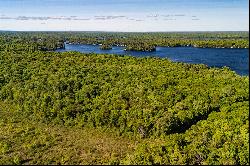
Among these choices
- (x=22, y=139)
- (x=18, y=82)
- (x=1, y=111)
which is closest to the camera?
(x=22, y=139)

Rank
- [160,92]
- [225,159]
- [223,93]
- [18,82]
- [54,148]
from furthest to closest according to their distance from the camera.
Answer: [18,82] < [160,92] < [223,93] < [54,148] < [225,159]

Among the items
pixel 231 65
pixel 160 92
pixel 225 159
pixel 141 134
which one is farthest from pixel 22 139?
pixel 231 65

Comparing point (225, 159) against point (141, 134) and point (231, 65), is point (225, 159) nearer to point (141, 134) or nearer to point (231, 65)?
point (141, 134)

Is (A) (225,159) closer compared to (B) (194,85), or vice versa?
(A) (225,159)

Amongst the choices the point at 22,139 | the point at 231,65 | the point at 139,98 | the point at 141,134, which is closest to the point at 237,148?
the point at 141,134

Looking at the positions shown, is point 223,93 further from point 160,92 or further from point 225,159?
point 225,159

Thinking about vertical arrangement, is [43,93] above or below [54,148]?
above
